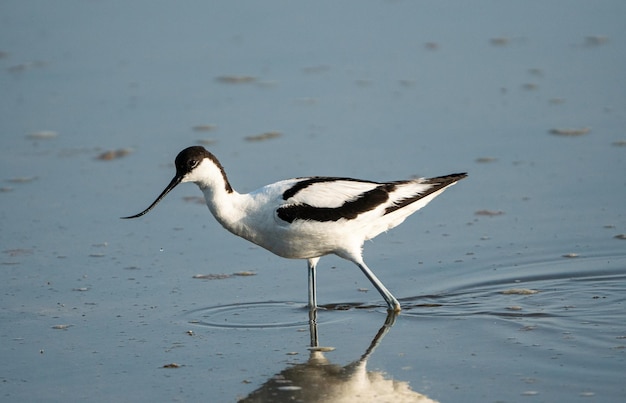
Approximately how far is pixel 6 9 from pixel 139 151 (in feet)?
18.1

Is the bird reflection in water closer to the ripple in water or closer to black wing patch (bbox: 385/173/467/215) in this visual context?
the ripple in water

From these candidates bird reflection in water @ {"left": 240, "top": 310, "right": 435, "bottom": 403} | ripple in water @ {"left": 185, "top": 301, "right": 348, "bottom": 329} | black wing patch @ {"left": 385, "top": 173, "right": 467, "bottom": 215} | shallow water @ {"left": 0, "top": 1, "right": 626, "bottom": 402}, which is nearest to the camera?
bird reflection in water @ {"left": 240, "top": 310, "right": 435, "bottom": 403}

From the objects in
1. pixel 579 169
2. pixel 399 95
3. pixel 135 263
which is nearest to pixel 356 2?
pixel 399 95

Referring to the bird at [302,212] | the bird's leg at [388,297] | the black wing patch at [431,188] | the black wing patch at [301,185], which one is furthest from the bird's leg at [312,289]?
the black wing patch at [431,188]

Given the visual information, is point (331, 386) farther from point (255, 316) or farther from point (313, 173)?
point (313, 173)

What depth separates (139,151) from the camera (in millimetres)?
10086

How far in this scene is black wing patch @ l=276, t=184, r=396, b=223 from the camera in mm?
6820

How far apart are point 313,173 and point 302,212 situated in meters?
2.30

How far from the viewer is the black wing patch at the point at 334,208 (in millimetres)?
6820

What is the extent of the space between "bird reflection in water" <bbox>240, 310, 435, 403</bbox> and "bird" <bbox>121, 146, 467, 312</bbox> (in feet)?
2.97

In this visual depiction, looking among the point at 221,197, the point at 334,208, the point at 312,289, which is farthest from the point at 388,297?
the point at 221,197

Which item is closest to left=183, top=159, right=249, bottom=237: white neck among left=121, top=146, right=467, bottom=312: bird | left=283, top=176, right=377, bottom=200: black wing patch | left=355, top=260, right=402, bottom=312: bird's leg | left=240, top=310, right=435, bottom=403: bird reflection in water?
left=121, top=146, right=467, bottom=312: bird

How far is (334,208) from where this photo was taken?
6.93m

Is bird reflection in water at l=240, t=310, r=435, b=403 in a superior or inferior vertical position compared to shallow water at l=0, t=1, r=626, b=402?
inferior
